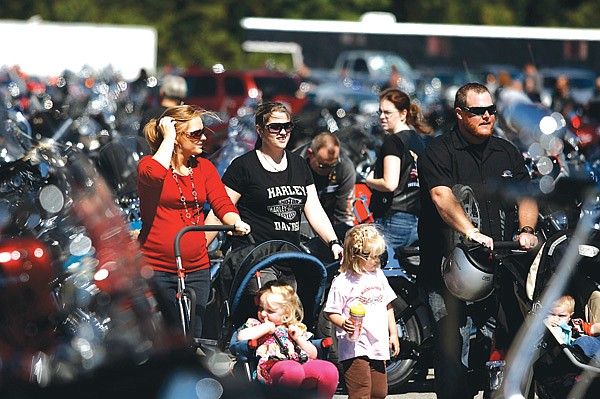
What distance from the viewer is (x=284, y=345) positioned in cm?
634

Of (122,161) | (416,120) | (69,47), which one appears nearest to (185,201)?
(122,161)

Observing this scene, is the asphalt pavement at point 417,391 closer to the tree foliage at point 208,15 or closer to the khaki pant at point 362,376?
the khaki pant at point 362,376

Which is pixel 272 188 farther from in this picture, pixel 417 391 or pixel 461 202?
pixel 417 391

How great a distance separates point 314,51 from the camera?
4253 centimetres

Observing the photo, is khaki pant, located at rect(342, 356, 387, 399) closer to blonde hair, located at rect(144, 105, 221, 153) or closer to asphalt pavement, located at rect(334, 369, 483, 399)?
asphalt pavement, located at rect(334, 369, 483, 399)

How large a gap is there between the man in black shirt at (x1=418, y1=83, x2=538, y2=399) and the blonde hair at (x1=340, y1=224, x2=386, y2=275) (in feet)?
1.13

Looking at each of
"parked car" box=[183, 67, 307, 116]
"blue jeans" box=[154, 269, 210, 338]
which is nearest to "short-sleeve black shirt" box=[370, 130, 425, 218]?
"blue jeans" box=[154, 269, 210, 338]

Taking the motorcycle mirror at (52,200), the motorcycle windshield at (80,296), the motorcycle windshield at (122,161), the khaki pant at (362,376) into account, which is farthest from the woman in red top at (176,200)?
the motorcycle windshield at (122,161)

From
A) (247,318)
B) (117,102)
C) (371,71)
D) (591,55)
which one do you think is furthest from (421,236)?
(591,55)

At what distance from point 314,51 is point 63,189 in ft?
125

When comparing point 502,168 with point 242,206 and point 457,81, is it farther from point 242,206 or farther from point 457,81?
point 457,81

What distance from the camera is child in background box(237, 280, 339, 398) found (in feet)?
20.5

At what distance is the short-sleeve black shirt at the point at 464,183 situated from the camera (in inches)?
263

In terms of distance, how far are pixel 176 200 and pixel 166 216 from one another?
0.11 m
